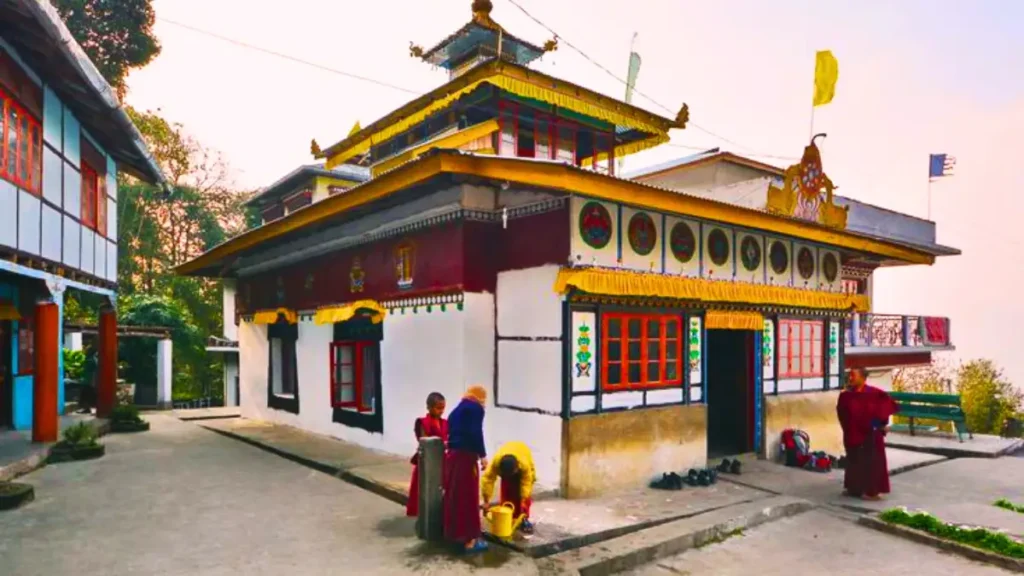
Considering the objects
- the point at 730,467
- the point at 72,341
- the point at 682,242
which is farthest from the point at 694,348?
the point at 72,341

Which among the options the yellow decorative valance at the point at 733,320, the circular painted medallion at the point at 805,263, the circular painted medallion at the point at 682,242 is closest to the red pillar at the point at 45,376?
the circular painted medallion at the point at 682,242

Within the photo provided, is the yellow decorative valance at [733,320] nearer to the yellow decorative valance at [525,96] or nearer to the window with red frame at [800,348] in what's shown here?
the window with red frame at [800,348]

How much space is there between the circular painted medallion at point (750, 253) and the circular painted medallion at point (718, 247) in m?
0.44

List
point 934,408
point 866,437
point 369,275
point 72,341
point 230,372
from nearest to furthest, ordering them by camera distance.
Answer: point 866,437 → point 369,275 → point 934,408 → point 72,341 → point 230,372

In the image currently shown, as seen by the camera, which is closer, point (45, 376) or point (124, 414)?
point (45, 376)

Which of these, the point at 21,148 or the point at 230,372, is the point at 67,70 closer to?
the point at 21,148

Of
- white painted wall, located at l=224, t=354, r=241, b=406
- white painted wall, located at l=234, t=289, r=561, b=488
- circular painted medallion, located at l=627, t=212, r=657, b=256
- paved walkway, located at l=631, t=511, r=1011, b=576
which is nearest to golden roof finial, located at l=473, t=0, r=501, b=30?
circular painted medallion, located at l=627, t=212, r=657, b=256

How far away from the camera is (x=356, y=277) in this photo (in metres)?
12.2

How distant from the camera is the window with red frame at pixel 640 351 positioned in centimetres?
912

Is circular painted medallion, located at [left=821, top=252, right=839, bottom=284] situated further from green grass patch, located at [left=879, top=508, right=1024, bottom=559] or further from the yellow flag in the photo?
green grass patch, located at [left=879, top=508, right=1024, bottom=559]

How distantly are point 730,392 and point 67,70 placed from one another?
41.7 ft

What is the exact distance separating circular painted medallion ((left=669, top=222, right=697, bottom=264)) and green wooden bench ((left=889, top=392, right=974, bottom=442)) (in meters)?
8.69

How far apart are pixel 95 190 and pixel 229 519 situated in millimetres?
10483

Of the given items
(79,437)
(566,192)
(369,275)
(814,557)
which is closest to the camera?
(814,557)
